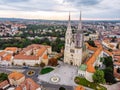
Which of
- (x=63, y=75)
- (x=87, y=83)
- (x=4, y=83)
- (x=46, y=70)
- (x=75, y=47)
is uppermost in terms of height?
(x=75, y=47)

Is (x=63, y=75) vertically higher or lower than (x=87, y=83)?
higher

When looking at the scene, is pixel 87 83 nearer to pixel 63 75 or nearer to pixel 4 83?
pixel 63 75

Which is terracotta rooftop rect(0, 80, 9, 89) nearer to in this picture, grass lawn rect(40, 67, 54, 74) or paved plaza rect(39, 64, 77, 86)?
paved plaza rect(39, 64, 77, 86)

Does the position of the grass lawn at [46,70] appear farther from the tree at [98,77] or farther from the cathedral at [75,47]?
the tree at [98,77]

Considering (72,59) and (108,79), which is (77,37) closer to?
(72,59)

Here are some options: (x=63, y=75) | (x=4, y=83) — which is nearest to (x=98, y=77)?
(x=63, y=75)

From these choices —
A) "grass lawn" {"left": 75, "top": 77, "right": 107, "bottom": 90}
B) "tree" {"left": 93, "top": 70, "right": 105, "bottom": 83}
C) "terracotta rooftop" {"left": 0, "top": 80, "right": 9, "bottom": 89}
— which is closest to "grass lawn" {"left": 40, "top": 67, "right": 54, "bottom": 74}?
"grass lawn" {"left": 75, "top": 77, "right": 107, "bottom": 90}
